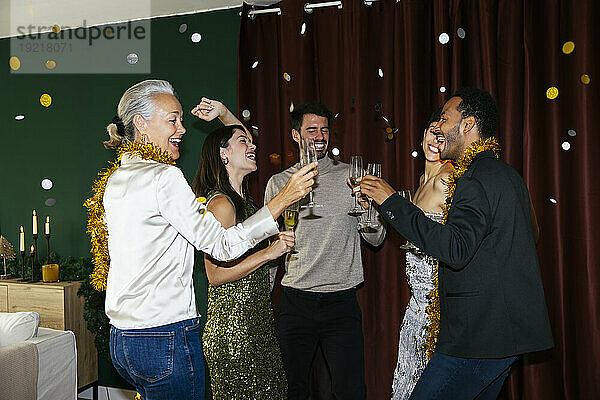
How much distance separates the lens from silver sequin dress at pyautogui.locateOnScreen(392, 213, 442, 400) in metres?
2.87

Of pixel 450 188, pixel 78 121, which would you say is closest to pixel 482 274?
pixel 450 188

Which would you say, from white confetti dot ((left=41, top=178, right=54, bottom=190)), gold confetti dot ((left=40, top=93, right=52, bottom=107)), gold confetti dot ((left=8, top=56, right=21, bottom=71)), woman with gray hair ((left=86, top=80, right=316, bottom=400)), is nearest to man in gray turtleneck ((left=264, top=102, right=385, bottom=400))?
woman with gray hair ((left=86, top=80, right=316, bottom=400))

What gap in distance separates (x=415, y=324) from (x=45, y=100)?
11.8 ft

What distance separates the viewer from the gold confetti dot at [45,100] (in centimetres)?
479

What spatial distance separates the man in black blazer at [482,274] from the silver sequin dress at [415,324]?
679mm

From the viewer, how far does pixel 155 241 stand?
6.26 ft

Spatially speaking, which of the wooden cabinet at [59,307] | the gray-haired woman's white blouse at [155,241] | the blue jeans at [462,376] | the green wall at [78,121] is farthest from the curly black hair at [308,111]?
the wooden cabinet at [59,307]

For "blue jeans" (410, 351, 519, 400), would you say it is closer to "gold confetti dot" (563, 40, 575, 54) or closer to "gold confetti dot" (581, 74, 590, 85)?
"gold confetti dot" (581, 74, 590, 85)

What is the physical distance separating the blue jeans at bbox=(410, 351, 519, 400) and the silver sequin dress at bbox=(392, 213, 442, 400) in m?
0.70

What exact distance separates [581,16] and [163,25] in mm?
2805

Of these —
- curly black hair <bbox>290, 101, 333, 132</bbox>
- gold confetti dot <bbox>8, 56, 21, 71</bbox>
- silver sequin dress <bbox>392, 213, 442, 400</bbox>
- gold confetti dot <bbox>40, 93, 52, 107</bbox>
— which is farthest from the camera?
gold confetti dot <bbox>8, 56, 21, 71</bbox>

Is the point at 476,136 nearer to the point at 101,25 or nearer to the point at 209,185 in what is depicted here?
the point at 209,185

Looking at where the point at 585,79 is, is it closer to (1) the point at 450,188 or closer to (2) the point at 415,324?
(1) the point at 450,188

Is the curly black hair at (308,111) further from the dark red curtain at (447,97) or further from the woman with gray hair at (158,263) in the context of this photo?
the woman with gray hair at (158,263)
